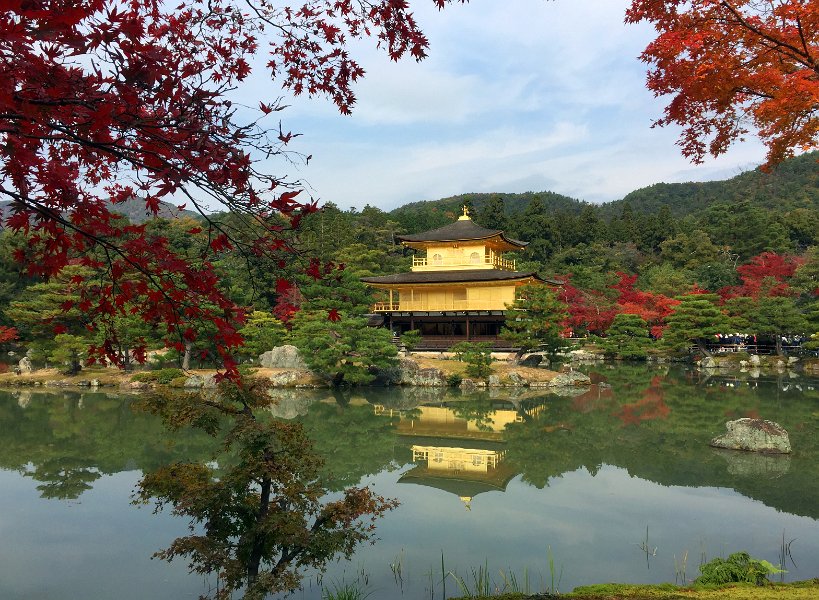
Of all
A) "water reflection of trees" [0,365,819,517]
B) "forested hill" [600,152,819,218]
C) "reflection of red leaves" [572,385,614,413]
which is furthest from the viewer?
"forested hill" [600,152,819,218]

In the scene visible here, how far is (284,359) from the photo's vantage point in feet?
63.7

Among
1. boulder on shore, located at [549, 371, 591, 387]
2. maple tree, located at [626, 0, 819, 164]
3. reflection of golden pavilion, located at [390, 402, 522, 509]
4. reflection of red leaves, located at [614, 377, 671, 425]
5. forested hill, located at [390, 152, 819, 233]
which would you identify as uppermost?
forested hill, located at [390, 152, 819, 233]

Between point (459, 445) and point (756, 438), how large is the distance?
4.66m

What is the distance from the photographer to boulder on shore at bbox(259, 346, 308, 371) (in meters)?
19.2

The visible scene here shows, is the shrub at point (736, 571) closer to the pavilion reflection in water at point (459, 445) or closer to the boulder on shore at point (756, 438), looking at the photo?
the pavilion reflection in water at point (459, 445)

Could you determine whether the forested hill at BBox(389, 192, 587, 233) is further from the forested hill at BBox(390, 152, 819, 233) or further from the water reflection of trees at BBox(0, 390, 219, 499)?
the water reflection of trees at BBox(0, 390, 219, 499)

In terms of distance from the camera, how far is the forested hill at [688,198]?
5297cm

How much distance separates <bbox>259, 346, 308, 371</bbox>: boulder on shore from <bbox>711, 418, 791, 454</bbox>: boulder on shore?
42.6 feet

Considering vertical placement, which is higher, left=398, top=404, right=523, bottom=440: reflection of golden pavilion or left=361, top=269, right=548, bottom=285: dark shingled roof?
left=361, top=269, right=548, bottom=285: dark shingled roof

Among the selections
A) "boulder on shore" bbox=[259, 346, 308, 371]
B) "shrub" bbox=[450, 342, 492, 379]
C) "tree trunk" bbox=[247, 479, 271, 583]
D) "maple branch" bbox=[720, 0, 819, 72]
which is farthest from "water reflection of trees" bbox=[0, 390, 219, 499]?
"shrub" bbox=[450, 342, 492, 379]

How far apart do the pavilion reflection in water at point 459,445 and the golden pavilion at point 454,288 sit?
9.01 meters

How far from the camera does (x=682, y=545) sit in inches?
209

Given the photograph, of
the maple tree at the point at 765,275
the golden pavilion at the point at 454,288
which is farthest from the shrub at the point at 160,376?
the maple tree at the point at 765,275

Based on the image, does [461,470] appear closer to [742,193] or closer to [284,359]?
[284,359]
